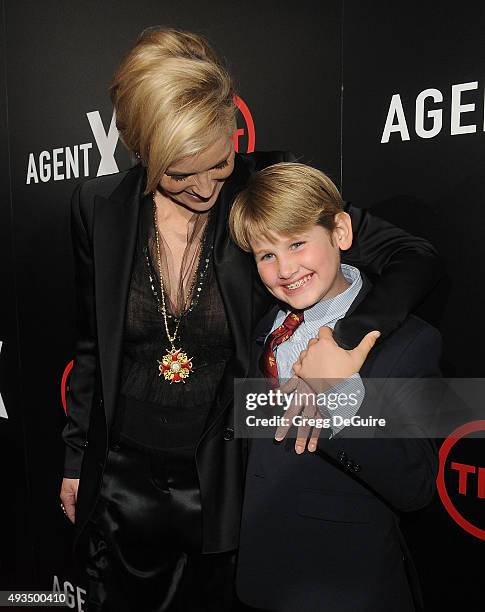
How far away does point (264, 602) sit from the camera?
139 cm

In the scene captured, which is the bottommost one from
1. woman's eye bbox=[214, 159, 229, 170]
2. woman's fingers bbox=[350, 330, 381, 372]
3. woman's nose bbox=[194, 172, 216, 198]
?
woman's fingers bbox=[350, 330, 381, 372]

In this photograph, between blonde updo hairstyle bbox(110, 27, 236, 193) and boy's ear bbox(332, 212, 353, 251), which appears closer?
blonde updo hairstyle bbox(110, 27, 236, 193)

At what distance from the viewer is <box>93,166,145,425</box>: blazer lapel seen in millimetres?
1488

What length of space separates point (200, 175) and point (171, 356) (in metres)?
0.43

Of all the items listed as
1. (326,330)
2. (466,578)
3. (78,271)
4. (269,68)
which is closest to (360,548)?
(326,330)

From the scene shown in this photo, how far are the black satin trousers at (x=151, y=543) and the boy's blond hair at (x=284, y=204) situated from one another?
1.77ft

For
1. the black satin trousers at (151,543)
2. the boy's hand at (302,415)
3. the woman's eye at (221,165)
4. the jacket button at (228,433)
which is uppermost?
the woman's eye at (221,165)

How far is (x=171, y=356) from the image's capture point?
1.47 meters

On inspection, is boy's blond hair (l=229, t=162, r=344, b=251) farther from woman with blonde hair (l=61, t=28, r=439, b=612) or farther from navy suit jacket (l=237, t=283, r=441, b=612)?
navy suit jacket (l=237, t=283, r=441, b=612)

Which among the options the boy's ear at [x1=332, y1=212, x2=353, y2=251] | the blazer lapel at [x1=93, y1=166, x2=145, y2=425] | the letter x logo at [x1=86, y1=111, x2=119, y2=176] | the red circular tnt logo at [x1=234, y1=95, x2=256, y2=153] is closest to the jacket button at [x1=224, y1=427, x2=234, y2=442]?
the blazer lapel at [x1=93, y1=166, x2=145, y2=425]

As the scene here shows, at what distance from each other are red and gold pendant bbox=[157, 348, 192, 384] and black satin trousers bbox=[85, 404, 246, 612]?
169 millimetres

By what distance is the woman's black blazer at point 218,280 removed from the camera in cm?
143

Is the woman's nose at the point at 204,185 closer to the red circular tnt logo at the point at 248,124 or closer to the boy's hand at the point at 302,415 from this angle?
the boy's hand at the point at 302,415

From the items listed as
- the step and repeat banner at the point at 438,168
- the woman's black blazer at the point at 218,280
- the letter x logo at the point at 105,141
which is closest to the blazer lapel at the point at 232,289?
the woman's black blazer at the point at 218,280
